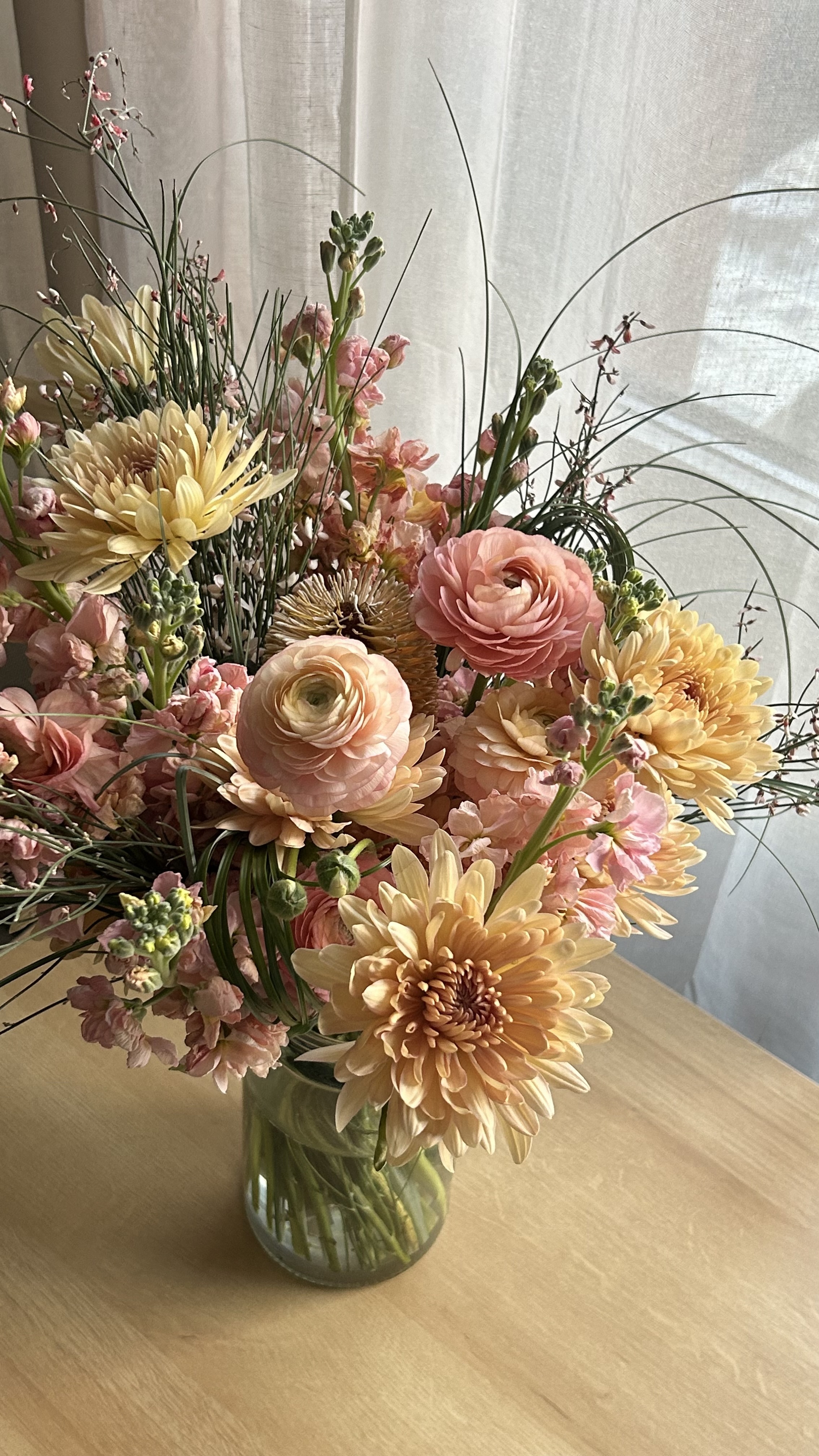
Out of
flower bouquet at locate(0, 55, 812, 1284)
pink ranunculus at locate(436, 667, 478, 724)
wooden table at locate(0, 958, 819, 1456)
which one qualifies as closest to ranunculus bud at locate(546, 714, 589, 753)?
flower bouquet at locate(0, 55, 812, 1284)

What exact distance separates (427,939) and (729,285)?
517 mm

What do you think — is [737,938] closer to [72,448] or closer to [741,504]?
[741,504]

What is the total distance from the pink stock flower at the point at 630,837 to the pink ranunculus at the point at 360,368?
0.74ft

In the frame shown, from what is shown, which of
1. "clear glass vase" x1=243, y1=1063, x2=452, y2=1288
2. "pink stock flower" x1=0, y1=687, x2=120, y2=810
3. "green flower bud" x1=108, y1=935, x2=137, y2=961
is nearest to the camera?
"green flower bud" x1=108, y1=935, x2=137, y2=961

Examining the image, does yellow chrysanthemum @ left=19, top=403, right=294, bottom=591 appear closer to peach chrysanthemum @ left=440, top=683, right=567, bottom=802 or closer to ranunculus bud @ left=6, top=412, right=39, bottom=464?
ranunculus bud @ left=6, top=412, right=39, bottom=464

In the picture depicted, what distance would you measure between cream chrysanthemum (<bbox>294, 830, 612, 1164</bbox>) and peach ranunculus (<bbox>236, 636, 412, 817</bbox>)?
32 millimetres

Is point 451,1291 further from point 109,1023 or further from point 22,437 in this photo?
point 22,437

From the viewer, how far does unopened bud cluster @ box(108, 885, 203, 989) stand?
1.16 ft

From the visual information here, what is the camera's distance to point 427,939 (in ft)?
1.28

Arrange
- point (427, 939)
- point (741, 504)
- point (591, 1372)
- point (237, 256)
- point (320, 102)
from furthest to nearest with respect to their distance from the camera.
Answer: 1. point (237, 256)
2. point (320, 102)
3. point (741, 504)
4. point (591, 1372)
5. point (427, 939)

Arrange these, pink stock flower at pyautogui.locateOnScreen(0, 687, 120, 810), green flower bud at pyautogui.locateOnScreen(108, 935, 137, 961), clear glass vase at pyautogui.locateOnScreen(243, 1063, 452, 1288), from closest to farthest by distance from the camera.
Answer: green flower bud at pyautogui.locateOnScreen(108, 935, 137, 961) → pink stock flower at pyautogui.locateOnScreen(0, 687, 120, 810) → clear glass vase at pyautogui.locateOnScreen(243, 1063, 452, 1288)

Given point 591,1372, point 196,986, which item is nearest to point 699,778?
point 196,986

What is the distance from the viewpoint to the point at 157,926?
36 cm

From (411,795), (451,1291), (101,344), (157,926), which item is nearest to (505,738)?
(411,795)
